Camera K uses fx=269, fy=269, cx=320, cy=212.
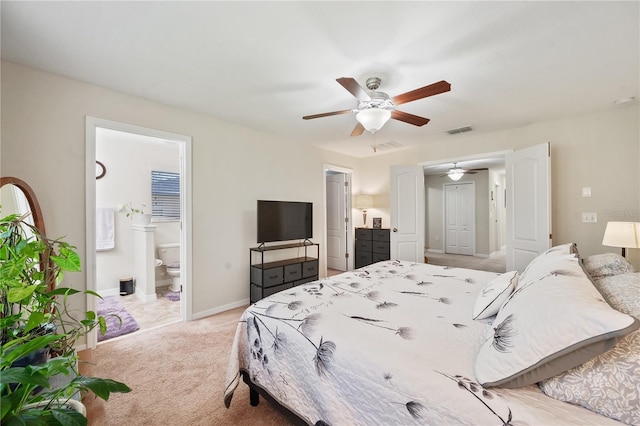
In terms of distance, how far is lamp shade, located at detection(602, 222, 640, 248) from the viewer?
2.39m

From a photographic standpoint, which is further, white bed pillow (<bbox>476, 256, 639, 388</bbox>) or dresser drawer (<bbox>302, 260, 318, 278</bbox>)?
dresser drawer (<bbox>302, 260, 318, 278</bbox>)

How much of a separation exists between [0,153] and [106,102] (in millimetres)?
908

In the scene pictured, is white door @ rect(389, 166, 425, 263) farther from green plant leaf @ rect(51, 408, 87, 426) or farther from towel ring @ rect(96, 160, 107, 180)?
towel ring @ rect(96, 160, 107, 180)

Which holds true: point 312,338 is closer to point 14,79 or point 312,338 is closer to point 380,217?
point 14,79

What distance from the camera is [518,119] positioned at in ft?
11.4

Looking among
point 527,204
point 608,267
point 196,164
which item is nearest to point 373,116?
point 608,267

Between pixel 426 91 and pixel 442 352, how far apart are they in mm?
1679

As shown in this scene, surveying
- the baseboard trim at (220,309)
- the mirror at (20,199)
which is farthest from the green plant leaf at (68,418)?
the baseboard trim at (220,309)

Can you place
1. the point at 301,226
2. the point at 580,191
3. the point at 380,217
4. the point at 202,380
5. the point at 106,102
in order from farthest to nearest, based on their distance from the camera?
the point at 380,217, the point at 301,226, the point at 580,191, the point at 106,102, the point at 202,380

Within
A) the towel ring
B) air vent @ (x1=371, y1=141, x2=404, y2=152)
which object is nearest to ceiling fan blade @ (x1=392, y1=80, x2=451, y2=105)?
air vent @ (x1=371, y1=141, x2=404, y2=152)

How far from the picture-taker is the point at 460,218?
758 cm

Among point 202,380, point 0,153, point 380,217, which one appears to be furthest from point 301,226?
point 0,153

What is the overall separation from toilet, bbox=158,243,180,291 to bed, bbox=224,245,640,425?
3163 mm

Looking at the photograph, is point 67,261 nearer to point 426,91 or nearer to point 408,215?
point 426,91
